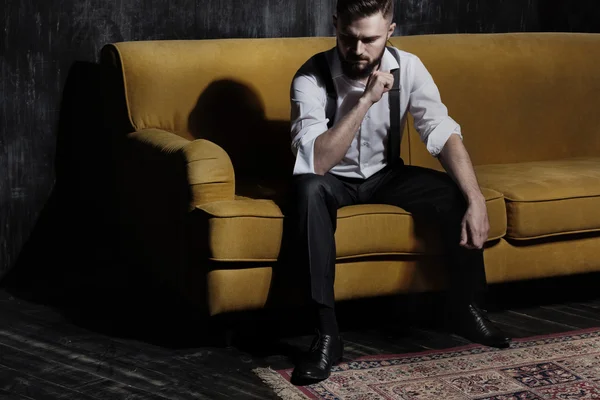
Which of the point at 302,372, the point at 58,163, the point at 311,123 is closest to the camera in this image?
the point at 302,372

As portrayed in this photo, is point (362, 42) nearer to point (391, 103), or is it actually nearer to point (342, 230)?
point (391, 103)

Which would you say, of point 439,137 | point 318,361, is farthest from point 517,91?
point 318,361

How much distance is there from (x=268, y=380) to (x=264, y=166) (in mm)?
976

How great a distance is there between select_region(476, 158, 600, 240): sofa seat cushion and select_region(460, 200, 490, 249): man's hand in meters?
0.24

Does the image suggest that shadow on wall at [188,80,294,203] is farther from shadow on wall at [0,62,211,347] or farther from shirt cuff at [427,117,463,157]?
shirt cuff at [427,117,463,157]

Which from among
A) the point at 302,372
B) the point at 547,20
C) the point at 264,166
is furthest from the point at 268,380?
the point at 547,20

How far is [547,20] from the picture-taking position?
4219 mm

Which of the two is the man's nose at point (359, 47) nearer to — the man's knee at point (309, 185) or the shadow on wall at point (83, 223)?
the man's knee at point (309, 185)

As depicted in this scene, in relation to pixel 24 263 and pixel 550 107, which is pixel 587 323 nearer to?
pixel 550 107

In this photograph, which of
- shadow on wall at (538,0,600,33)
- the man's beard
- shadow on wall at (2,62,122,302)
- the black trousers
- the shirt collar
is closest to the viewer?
the black trousers

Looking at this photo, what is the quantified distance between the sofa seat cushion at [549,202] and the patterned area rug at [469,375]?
0.36 metres

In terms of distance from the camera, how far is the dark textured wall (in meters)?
3.41

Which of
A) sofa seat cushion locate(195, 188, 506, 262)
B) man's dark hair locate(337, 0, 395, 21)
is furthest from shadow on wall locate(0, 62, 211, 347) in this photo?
man's dark hair locate(337, 0, 395, 21)

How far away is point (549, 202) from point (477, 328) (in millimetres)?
465
